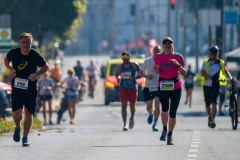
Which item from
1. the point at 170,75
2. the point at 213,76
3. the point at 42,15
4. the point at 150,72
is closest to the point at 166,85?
the point at 170,75

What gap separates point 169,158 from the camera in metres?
11.4

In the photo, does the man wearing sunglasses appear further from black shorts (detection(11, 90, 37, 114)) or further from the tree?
the tree

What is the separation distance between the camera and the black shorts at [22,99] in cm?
1322

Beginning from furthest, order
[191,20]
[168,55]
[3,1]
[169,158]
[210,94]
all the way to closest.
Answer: [191,20], [3,1], [210,94], [168,55], [169,158]

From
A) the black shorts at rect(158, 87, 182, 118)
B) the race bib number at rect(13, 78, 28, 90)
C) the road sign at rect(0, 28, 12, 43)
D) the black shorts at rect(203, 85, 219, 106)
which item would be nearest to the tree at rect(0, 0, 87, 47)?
the road sign at rect(0, 28, 12, 43)

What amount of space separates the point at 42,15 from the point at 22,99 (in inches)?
1432

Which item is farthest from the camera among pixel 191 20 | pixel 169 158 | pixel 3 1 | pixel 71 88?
pixel 191 20

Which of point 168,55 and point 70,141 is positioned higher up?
point 168,55

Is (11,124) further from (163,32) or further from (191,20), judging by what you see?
(163,32)

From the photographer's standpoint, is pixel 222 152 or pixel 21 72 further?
Result: pixel 21 72

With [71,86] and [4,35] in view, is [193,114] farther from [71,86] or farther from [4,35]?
[4,35]

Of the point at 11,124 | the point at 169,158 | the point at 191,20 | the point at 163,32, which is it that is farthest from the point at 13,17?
the point at 163,32

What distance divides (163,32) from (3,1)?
88.2m

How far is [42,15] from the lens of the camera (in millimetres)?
49312
